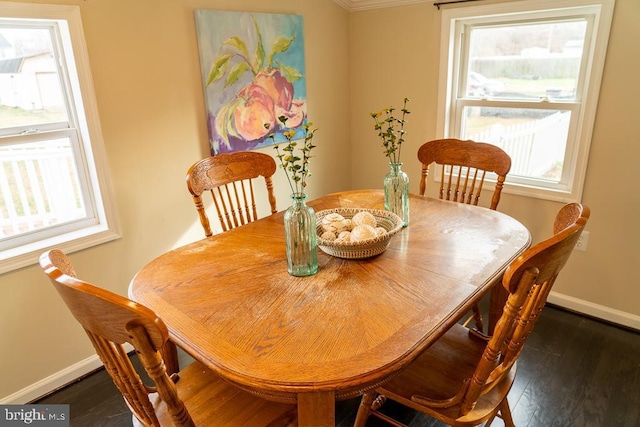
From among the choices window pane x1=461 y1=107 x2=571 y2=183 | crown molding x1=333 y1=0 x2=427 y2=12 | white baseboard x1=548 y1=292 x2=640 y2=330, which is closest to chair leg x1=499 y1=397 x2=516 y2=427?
white baseboard x1=548 y1=292 x2=640 y2=330

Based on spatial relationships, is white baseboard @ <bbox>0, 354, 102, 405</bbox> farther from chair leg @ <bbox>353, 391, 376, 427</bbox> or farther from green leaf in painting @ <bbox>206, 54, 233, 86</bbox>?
green leaf in painting @ <bbox>206, 54, 233, 86</bbox>

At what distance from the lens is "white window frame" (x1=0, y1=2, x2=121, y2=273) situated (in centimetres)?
181

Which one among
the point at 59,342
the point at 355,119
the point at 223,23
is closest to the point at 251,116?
the point at 223,23

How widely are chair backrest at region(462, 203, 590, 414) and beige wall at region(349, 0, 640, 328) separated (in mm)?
1255

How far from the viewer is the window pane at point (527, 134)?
2.51 m

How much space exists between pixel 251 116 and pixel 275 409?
73.2 inches

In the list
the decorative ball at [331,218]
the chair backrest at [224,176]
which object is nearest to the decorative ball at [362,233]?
the decorative ball at [331,218]

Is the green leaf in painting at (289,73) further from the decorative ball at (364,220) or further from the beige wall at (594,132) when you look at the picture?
the decorative ball at (364,220)

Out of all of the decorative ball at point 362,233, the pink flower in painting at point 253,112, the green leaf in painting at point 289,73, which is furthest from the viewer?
the green leaf in painting at point 289,73

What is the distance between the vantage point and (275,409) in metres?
1.24

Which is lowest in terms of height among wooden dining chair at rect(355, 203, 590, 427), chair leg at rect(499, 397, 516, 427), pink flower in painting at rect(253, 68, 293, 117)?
chair leg at rect(499, 397, 516, 427)

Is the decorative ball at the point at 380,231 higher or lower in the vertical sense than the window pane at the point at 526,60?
lower

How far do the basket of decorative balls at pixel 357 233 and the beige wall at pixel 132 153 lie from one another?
3.59ft

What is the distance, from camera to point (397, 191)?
1.73 metres
